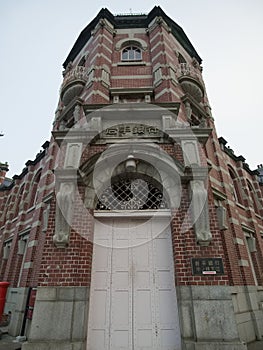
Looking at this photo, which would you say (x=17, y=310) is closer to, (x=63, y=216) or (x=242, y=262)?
(x=63, y=216)

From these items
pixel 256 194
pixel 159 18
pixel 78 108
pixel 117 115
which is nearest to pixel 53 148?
pixel 78 108

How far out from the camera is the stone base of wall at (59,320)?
382cm

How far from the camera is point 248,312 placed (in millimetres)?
6336

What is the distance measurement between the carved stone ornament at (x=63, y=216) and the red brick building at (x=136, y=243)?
0.02m

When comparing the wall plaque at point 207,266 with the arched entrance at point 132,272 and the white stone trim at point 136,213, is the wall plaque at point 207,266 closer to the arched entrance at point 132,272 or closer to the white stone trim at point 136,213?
the arched entrance at point 132,272

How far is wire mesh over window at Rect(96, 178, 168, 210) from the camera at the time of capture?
5387 millimetres

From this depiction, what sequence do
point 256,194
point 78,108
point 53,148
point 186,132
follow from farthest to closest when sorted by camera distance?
point 256,194, point 53,148, point 78,108, point 186,132

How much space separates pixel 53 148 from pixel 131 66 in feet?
16.6

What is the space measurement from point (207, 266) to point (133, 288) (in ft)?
5.55

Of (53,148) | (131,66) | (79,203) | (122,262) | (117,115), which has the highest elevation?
(131,66)

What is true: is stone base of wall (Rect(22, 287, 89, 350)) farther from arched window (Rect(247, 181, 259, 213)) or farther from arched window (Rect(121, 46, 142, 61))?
arched window (Rect(247, 181, 259, 213))

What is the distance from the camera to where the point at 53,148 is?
9586mm

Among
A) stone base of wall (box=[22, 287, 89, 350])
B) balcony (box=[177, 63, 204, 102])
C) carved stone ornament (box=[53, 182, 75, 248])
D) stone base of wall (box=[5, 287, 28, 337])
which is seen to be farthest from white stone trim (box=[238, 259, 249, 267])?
stone base of wall (box=[5, 287, 28, 337])

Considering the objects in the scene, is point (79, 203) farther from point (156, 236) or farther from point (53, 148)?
point (53, 148)
